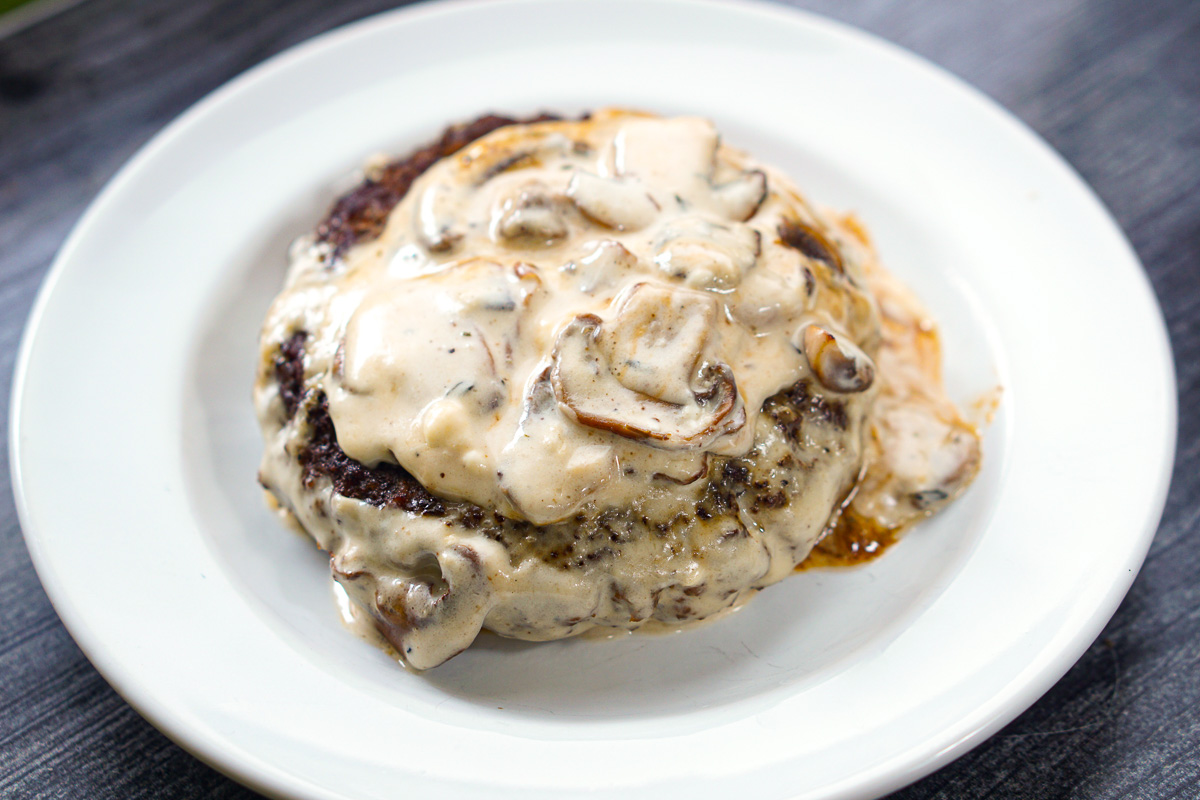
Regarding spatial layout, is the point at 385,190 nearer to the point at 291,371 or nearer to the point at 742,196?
the point at 291,371

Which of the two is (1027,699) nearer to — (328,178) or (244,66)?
(328,178)

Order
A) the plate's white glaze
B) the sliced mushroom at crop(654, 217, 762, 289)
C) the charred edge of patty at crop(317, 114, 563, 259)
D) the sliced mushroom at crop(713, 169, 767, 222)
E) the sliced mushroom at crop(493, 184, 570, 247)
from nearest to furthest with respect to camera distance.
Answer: the plate's white glaze
the sliced mushroom at crop(654, 217, 762, 289)
the sliced mushroom at crop(493, 184, 570, 247)
the sliced mushroom at crop(713, 169, 767, 222)
the charred edge of patty at crop(317, 114, 563, 259)

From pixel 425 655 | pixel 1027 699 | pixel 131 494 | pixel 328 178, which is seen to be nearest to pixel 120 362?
pixel 131 494

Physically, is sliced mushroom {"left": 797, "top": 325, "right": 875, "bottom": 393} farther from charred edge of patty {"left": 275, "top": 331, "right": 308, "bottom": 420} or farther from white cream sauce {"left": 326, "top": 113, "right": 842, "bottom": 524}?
charred edge of patty {"left": 275, "top": 331, "right": 308, "bottom": 420}

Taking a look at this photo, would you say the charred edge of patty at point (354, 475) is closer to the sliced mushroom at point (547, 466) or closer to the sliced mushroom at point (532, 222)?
the sliced mushroom at point (547, 466)

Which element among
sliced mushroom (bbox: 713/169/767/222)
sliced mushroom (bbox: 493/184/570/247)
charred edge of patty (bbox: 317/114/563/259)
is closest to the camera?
sliced mushroom (bbox: 493/184/570/247)

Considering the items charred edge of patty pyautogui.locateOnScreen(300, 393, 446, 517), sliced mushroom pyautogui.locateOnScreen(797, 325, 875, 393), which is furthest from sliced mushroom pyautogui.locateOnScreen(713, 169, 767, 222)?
charred edge of patty pyautogui.locateOnScreen(300, 393, 446, 517)

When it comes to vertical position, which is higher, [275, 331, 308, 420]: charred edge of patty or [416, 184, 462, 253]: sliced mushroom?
[416, 184, 462, 253]: sliced mushroom
